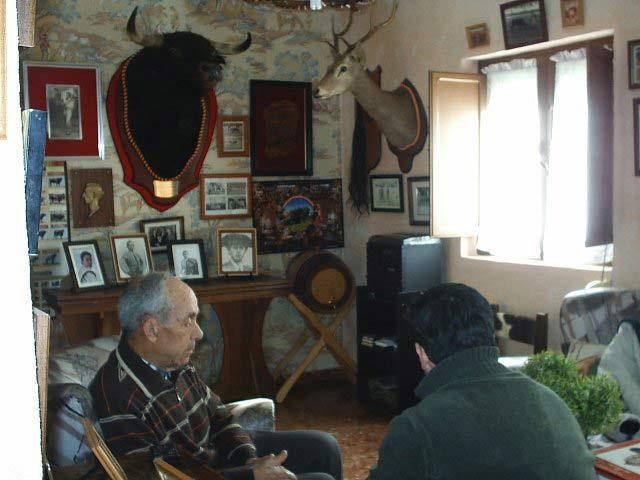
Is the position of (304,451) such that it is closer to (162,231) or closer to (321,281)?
(321,281)

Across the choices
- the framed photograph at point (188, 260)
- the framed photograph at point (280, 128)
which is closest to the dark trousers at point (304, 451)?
the framed photograph at point (188, 260)

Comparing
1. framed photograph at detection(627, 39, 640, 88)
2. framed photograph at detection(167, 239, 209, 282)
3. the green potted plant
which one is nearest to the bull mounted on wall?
framed photograph at detection(167, 239, 209, 282)

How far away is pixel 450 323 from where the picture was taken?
1831 millimetres

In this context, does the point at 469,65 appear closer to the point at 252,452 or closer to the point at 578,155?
the point at 578,155

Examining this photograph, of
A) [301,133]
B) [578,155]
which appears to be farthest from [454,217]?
[301,133]

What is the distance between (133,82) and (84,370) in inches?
113

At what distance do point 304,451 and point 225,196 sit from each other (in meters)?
3.21

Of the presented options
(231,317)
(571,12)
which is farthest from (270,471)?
(231,317)

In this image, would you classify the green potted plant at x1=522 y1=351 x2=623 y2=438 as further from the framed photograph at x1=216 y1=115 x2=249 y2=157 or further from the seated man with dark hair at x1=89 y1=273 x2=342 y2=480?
the framed photograph at x1=216 y1=115 x2=249 y2=157

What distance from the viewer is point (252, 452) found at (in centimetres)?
295

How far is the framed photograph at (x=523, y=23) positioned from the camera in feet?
15.4

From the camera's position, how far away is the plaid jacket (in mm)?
2643

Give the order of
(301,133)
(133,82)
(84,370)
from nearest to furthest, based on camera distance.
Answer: (84,370) < (133,82) < (301,133)

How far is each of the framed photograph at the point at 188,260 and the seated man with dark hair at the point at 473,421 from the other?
4.04 metres
